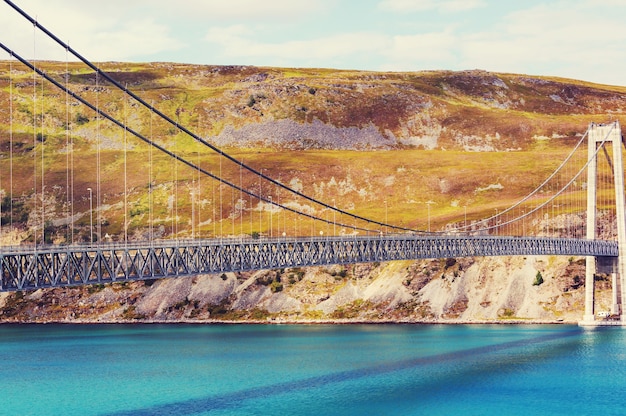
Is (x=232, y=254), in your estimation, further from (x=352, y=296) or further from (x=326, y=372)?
(x=352, y=296)

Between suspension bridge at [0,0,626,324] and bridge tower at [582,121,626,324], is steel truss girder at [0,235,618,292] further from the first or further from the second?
bridge tower at [582,121,626,324]

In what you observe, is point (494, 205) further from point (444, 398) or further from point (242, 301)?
point (444, 398)

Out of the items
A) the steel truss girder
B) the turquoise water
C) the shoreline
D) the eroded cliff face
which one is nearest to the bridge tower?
the steel truss girder

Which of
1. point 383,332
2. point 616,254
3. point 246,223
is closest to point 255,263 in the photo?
point 383,332

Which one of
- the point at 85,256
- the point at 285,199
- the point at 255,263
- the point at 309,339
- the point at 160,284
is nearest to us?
the point at 85,256

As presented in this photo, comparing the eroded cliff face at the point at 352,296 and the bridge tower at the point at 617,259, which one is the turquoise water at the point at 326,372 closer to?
the bridge tower at the point at 617,259

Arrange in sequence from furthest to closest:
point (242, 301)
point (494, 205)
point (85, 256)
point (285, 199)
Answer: point (285, 199), point (494, 205), point (242, 301), point (85, 256)

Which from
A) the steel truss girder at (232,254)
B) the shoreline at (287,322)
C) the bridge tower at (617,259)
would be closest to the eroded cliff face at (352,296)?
the shoreline at (287,322)
